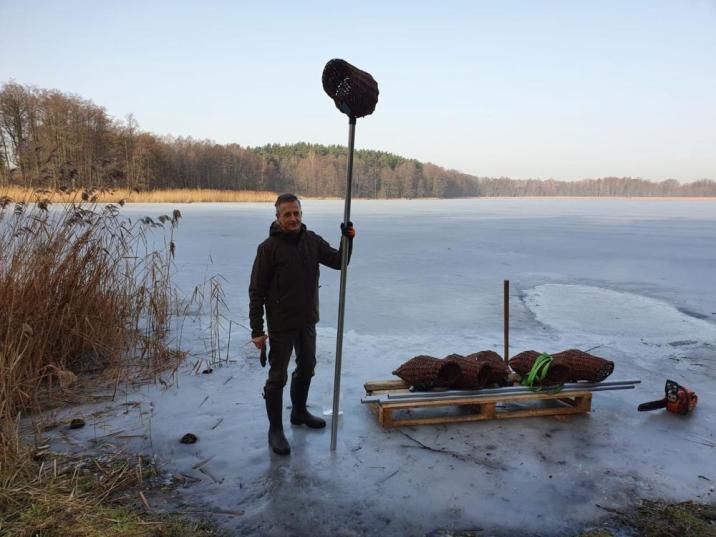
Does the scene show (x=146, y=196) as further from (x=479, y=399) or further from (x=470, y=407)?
(x=479, y=399)

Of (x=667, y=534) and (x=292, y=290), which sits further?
(x=292, y=290)

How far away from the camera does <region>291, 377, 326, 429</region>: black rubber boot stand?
10.8ft

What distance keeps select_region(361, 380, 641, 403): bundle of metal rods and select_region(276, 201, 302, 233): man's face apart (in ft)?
4.33

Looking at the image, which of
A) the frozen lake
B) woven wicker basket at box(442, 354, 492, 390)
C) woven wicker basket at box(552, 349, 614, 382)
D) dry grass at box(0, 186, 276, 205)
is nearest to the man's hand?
the frozen lake

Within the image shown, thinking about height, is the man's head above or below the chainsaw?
above

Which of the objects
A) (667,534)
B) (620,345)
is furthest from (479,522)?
(620,345)

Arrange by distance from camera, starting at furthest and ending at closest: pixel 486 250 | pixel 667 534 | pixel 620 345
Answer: pixel 486 250, pixel 620 345, pixel 667 534

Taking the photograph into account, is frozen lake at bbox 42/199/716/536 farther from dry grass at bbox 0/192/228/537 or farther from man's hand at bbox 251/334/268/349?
man's hand at bbox 251/334/268/349

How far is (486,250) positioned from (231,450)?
36.5ft

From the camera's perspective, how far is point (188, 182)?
49000mm

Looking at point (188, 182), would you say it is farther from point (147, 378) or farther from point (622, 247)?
point (147, 378)

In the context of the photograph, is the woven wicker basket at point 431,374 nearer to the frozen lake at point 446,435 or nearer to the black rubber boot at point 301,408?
the frozen lake at point 446,435

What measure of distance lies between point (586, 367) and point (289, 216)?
2.47m

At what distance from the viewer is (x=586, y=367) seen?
362 centimetres
